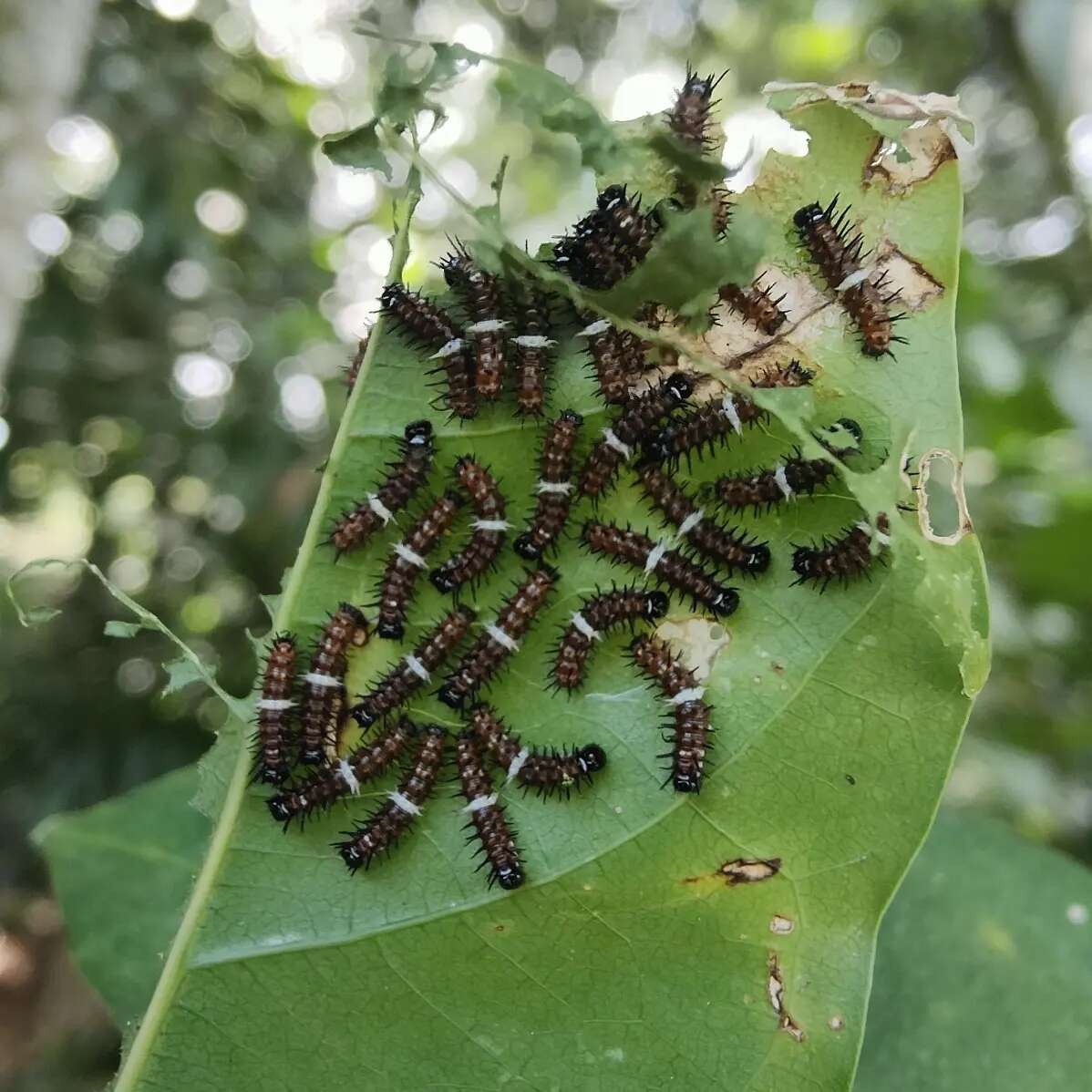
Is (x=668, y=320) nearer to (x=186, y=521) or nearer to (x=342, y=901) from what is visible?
(x=342, y=901)

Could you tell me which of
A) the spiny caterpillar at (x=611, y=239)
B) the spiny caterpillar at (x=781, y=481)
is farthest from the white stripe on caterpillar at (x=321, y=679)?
the spiny caterpillar at (x=611, y=239)

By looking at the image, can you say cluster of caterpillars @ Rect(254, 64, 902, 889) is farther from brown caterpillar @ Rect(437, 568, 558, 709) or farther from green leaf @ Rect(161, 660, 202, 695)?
green leaf @ Rect(161, 660, 202, 695)

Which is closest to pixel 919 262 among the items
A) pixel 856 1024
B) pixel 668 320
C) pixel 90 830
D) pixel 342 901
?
pixel 668 320

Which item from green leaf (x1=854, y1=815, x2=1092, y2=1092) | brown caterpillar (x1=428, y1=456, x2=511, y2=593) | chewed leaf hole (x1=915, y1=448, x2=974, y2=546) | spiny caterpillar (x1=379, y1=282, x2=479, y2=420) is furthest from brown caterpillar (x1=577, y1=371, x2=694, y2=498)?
green leaf (x1=854, y1=815, x2=1092, y2=1092)

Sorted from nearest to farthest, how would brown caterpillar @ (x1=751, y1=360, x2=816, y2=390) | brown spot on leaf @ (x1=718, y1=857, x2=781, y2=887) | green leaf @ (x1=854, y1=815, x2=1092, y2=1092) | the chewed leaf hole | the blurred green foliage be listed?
the chewed leaf hole, brown spot on leaf @ (x1=718, y1=857, x2=781, y2=887), brown caterpillar @ (x1=751, y1=360, x2=816, y2=390), green leaf @ (x1=854, y1=815, x2=1092, y2=1092), the blurred green foliage

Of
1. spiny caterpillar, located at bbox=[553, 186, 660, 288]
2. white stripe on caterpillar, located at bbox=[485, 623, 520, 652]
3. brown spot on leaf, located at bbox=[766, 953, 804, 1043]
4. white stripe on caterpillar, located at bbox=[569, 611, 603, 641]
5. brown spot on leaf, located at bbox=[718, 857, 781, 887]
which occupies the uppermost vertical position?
spiny caterpillar, located at bbox=[553, 186, 660, 288]

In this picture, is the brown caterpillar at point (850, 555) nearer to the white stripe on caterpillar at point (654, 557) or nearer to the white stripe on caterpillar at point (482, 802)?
the white stripe on caterpillar at point (654, 557)

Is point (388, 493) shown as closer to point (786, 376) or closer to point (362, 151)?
point (362, 151)
